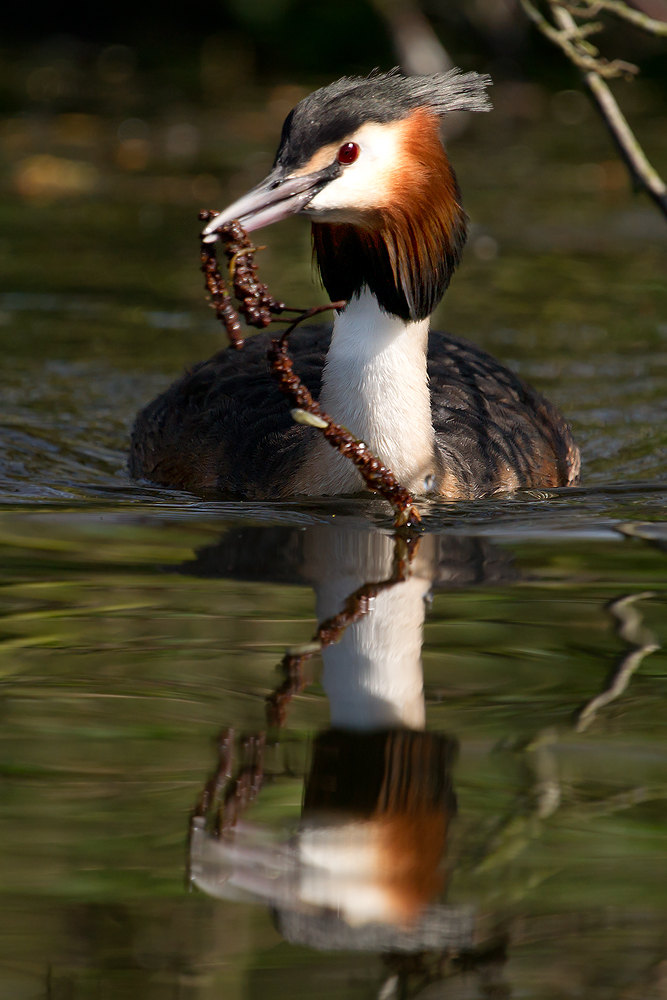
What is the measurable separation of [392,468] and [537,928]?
2956mm

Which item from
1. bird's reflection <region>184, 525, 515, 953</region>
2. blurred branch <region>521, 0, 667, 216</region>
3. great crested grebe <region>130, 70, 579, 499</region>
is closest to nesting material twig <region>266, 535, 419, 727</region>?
bird's reflection <region>184, 525, 515, 953</region>

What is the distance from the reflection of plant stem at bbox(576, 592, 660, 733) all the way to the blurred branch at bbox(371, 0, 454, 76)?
13010mm

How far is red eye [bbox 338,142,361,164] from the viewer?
4.86 meters

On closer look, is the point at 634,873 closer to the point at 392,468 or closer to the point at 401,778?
the point at 401,778

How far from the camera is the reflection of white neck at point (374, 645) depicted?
11.3ft

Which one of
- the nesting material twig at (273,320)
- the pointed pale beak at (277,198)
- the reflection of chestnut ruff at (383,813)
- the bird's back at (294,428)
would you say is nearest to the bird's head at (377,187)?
the pointed pale beak at (277,198)

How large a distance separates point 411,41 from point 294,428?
A: 1228 centimetres

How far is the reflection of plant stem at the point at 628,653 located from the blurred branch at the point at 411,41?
1301 cm

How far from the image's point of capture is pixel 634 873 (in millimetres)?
2748

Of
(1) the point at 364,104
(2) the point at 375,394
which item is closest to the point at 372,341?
(2) the point at 375,394

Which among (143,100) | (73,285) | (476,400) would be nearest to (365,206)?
(476,400)

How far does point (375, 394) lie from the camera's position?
534cm

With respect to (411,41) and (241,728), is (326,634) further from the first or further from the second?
(411,41)

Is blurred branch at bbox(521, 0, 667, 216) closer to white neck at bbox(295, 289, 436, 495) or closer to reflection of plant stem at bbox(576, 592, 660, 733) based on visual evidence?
white neck at bbox(295, 289, 436, 495)
